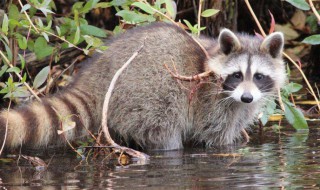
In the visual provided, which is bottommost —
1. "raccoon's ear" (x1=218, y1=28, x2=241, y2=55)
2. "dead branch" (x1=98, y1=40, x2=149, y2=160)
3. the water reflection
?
the water reflection

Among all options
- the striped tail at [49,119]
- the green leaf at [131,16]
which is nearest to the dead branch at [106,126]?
the striped tail at [49,119]

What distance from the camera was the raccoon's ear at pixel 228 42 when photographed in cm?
619

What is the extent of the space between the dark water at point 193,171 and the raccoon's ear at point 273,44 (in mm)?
724

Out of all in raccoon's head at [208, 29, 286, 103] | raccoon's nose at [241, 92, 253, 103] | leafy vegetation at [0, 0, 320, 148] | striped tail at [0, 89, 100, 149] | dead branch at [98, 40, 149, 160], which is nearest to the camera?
dead branch at [98, 40, 149, 160]

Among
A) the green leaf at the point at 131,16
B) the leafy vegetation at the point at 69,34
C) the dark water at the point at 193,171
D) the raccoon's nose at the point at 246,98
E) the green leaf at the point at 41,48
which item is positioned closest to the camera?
the dark water at the point at 193,171

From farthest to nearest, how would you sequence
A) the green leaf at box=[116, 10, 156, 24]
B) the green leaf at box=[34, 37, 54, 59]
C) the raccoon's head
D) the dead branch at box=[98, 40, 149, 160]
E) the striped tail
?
the green leaf at box=[34, 37, 54, 59]
the green leaf at box=[116, 10, 156, 24]
the raccoon's head
the striped tail
the dead branch at box=[98, 40, 149, 160]

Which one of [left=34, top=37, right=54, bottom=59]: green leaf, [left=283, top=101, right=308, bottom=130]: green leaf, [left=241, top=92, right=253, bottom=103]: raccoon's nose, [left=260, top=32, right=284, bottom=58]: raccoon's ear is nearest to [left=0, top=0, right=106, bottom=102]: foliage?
[left=34, top=37, right=54, bottom=59]: green leaf

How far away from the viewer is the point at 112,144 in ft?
18.3

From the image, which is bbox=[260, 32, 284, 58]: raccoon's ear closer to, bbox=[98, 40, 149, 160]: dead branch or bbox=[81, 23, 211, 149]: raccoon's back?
bbox=[81, 23, 211, 149]: raccoon's back

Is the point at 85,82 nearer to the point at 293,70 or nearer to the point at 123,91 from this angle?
the point at 123,91

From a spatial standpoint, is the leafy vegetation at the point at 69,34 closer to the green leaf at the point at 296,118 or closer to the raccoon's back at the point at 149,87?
the green leaf at the point at 296,118

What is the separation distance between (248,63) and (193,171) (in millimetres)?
1477

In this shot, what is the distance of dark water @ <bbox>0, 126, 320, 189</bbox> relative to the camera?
4.50 metres

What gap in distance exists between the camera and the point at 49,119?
5.93 metres
